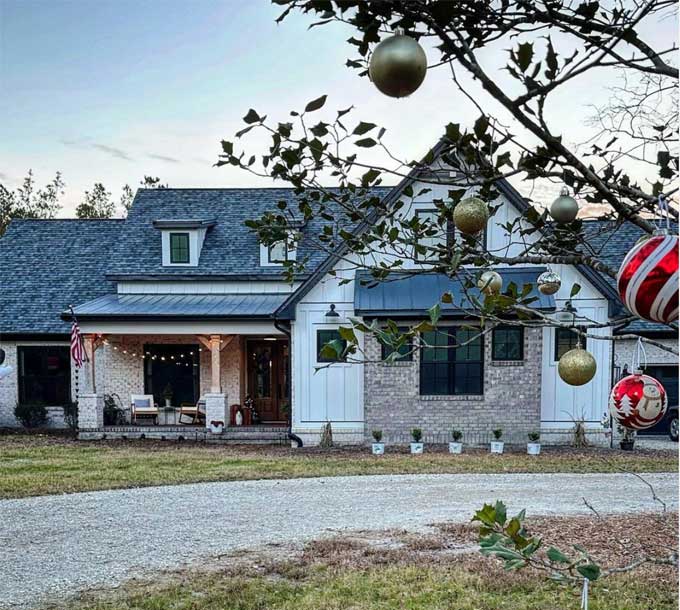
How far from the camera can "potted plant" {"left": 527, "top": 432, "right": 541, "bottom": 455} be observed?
13750 millimetres

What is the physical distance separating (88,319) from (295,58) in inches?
480

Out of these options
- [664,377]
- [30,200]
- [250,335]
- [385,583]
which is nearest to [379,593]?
[385,583]

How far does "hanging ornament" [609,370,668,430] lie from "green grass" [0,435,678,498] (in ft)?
28.4

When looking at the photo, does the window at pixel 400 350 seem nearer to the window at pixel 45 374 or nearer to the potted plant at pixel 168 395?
the potted plant at pixel 168 395

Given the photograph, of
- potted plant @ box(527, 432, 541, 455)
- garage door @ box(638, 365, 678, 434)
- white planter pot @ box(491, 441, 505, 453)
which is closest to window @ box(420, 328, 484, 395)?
white planter pot @ box(491, 441, 505, 453)

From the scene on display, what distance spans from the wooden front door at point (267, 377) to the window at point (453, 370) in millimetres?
4758

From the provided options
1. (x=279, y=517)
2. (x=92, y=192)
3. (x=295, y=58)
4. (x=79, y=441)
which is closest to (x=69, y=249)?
(x=79, y=441)

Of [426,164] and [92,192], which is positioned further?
[92,192]

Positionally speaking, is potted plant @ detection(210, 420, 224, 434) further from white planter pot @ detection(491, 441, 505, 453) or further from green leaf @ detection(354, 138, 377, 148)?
green leaf @ detection(354, 138, 377, 148)

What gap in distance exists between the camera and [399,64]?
1.84 metres

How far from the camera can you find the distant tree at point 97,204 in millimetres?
40719

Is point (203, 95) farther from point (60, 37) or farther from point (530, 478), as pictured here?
point (530, 478)

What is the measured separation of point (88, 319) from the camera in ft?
51.7

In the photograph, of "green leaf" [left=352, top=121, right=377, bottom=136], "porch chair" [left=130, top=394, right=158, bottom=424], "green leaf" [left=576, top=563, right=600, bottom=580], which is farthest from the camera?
"porch chair" [left=130, top=394, right=158, bottom=424]
